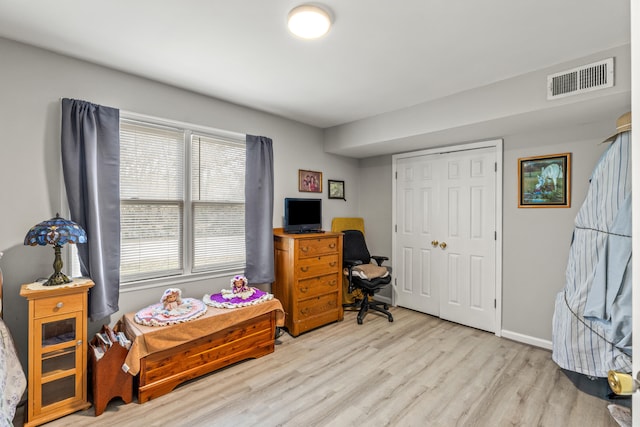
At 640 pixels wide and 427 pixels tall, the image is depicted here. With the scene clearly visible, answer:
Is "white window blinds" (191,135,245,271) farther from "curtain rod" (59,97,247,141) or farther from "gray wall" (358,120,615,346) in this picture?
"gray wall" (358,120,615,346)

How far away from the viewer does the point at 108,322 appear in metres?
2.49

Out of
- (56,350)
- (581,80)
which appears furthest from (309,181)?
(56,350)

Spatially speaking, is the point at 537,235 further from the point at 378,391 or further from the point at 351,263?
the point at 378,391

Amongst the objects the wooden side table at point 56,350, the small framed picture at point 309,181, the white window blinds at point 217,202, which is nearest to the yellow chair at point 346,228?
the small framed picture at point 309,181

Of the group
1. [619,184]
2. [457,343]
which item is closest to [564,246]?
[619,184]

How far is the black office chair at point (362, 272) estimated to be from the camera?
147 inches

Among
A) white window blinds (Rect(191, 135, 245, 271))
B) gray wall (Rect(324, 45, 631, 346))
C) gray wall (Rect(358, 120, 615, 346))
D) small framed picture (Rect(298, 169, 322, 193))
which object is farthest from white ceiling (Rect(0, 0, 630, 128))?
small framed picture (Rect(298, 169, 322, 193))

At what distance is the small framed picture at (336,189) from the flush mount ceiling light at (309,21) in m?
2.53

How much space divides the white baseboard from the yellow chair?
182cm

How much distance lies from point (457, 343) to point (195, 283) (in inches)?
109

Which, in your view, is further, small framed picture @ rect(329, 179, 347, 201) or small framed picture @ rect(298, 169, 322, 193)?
small framed picture @ rect(329, 179, 347, 201)

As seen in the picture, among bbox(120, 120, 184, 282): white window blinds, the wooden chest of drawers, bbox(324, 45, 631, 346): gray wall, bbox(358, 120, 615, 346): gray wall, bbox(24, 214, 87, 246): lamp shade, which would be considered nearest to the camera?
bbox(24, 214, 87, 246): lamp shade

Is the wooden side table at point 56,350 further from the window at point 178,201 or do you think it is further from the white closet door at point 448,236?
the white closet door at point 448,236

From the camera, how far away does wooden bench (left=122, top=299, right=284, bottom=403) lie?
2.18m
